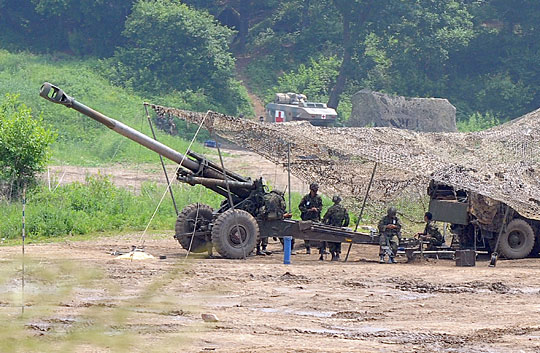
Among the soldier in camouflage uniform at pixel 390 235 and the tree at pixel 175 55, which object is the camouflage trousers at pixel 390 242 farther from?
the tree at pixel 175 55

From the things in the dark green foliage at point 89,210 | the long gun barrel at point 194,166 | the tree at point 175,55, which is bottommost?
the dark green foliage at point 89,210

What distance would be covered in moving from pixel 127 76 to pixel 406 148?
27.8 meters

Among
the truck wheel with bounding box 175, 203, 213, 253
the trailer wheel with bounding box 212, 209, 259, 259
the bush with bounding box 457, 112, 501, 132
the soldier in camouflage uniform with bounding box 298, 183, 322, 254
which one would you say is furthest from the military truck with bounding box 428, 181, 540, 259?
the bush with bounding box 457, 112, 501, 132

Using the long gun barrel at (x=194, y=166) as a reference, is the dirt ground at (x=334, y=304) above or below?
below

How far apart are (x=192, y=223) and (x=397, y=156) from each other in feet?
12.4

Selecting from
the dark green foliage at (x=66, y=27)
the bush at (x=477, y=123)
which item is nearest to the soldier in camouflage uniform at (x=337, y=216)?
the bush at (x=477, y=123)

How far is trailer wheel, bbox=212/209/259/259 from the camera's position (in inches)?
591

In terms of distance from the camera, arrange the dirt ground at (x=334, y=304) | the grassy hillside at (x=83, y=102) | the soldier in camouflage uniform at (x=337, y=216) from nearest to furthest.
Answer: the dirt ground at (x=334, y=304), the soldier in camouflage uniform at (x=337, y=216), the grassy hillside at (x=83, y=102)

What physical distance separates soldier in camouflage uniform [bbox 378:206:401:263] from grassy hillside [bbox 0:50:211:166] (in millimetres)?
13375

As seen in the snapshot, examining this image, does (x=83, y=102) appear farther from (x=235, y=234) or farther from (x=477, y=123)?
(x=235, y=234)

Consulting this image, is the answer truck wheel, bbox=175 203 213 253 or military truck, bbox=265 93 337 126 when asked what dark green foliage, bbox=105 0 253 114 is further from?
truck wheel, bbox=175 203 213 253

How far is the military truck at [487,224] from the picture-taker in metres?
16.5

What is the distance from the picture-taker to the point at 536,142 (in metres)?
18.5

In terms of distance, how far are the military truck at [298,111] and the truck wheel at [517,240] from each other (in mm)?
20508
